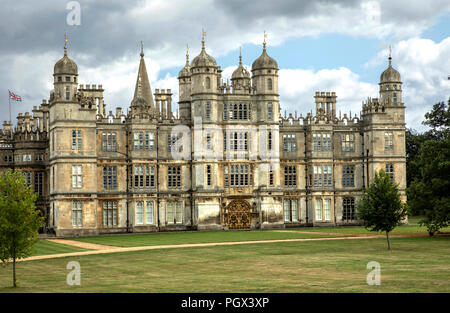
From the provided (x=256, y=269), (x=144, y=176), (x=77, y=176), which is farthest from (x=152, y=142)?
(x=256, y=269)

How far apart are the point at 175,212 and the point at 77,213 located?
10586 millimetres

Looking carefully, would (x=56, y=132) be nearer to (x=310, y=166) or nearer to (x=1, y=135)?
(x=1, y=135)

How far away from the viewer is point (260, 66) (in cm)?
7731

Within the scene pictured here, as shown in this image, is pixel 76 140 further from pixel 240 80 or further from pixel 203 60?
pixel 240 80

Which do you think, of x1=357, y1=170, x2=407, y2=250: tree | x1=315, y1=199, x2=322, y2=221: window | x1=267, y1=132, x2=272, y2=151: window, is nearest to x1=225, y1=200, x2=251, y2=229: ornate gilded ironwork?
x1=267, y1=132, x2=272, y2=151: window

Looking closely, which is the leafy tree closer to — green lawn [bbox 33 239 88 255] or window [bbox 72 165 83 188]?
green lawn [bbox 33 239 88 255]

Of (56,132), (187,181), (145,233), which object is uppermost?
(56,132)

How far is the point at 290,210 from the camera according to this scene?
80.4 meters

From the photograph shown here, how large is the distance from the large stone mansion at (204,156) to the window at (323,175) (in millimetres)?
110

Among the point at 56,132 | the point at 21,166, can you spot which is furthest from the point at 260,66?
the point at 21,166

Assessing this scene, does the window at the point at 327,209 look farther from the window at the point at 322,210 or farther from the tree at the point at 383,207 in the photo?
the tree at the point at 383,207

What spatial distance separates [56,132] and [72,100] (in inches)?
137

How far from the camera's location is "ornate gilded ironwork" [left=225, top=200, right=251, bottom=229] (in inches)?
3027

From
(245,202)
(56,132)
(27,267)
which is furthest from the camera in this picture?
(245,202)
